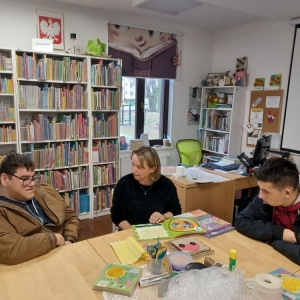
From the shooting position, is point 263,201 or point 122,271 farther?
point 263,201

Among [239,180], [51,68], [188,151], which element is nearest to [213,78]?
[188,151]

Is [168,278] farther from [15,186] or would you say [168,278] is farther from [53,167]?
[53,167]

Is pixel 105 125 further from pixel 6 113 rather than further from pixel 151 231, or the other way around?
pixel 151 231

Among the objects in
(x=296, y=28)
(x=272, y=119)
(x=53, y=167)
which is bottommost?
(x=53, y=167)

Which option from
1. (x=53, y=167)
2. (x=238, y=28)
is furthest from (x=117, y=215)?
(x=238, y=28)

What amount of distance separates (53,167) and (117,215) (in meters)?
1.68

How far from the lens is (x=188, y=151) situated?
411cm

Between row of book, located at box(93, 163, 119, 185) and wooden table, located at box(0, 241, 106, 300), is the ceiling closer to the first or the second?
row of book, located at box(93, 163, 119, 185)

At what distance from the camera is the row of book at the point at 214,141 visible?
14.4 feet

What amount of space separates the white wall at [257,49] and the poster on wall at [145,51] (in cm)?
76

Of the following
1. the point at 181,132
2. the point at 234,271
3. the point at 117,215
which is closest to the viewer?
the point at 234,271

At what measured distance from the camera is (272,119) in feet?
12.8

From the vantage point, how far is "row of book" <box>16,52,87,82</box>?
303 cm

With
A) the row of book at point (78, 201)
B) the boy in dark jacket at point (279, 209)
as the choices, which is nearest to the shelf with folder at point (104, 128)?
the row of book at point (78, 201)
